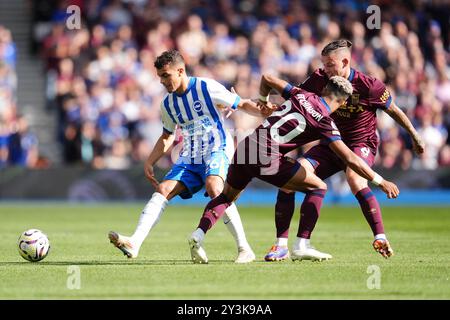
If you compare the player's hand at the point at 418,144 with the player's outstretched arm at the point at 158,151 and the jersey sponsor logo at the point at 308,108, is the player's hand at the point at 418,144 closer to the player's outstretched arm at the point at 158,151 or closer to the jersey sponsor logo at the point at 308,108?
the jersey sponsor logo at the point at 308,108

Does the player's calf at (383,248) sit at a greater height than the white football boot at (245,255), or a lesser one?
greater

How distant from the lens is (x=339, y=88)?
9.62m

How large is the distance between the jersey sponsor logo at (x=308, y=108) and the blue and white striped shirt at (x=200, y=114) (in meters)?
0.65

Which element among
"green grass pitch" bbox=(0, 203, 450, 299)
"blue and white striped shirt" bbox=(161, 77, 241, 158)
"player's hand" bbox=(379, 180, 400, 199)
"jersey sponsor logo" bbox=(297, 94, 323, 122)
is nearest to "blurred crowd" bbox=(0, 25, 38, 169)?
"green grass pitch" bbox=(0, 203, 450, 299)

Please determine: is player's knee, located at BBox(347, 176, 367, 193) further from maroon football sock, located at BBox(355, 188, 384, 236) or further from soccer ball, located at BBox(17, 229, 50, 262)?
soccer ball, located at BBox(17, 229, 50, 262)

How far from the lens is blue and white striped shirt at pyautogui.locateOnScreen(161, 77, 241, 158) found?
9.94m

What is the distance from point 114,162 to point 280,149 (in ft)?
41.9

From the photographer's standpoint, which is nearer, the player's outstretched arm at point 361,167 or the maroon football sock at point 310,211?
the player's outstretched arm at point 361,167

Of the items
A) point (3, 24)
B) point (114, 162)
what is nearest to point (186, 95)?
point (114, 162)

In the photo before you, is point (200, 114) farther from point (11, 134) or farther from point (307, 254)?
point (11, 134)

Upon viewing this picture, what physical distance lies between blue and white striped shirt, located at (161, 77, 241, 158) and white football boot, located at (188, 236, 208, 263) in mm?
1019

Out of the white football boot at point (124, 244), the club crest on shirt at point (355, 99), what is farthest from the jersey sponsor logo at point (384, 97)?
the white football boot at point (124, 244)

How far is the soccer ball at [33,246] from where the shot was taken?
9961 millimetres

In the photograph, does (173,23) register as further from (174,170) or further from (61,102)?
(174,170)
